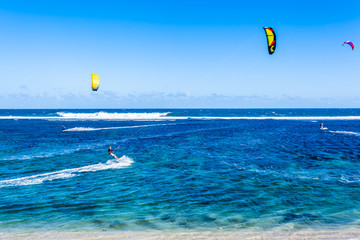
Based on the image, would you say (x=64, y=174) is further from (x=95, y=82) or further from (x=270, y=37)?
(x=270, y=37)

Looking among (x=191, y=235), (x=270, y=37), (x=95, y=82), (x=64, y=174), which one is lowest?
(x=64, y=174)

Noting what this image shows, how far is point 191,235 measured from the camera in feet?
27.8

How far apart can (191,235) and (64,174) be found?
1089 cm

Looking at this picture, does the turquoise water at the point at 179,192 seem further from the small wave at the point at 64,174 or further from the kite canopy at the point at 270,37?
the kite canopy at the point at 270,37

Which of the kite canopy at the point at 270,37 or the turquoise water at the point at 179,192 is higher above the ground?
the kite canopy at the point at 270,37

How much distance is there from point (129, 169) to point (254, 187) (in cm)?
831

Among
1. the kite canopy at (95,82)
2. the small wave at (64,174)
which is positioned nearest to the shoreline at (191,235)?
the small wave at (64,174)

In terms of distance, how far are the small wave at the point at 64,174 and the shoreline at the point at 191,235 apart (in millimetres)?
6533

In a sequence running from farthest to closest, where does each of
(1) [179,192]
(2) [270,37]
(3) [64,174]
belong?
(2) [270,37], (3) [64,174], (1) [179,192]

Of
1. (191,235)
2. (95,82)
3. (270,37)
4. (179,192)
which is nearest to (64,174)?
(179,192)

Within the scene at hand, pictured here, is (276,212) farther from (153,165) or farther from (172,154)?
(172,154)

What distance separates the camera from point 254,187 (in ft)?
44.8

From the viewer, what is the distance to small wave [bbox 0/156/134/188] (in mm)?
14773

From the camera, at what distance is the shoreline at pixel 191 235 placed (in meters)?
8.29
